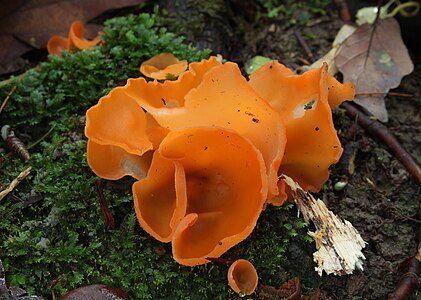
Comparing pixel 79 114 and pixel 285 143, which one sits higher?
pixel 285 143

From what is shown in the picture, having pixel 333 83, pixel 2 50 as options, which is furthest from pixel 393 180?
pixel 2 50

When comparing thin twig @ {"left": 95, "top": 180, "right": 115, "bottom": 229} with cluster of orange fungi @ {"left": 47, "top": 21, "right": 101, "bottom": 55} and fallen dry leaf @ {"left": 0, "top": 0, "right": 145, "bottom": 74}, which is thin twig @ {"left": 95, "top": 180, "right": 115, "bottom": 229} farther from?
fallen dry leaf @ {"left": 0, "top": 0, "right": 145, "bottom": 74}

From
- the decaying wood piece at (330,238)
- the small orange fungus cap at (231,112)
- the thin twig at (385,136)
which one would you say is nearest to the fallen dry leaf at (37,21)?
the small orange fungus cap at (231,112)

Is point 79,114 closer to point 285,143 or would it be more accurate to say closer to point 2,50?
point 2,50

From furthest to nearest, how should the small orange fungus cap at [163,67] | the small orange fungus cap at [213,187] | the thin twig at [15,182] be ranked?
the small orange fungus cap at [163,67]
the thin twig at [15,182]
the small orange fungus cap at [213,187]

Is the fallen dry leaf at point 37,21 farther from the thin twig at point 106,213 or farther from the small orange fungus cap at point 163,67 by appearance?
the thin twig at point 106,213
